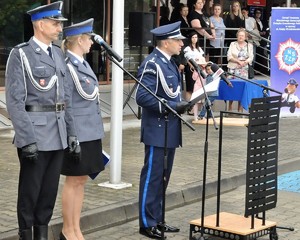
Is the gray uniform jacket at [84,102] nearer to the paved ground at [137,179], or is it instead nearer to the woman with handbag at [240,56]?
the paved ground at [137,179]

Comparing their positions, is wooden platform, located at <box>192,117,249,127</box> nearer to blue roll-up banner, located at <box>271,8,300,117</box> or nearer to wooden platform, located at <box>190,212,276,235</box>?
blue roll-up banner, located at <box>271,8,300,117</box>

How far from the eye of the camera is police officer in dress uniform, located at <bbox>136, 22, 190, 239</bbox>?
251 inches

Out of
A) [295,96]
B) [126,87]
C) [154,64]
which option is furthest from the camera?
[126,87]

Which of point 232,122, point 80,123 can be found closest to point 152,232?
point 80,123

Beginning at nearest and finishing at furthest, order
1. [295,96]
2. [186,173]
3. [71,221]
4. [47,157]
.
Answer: [47,157], [71,221], [186,173], [295,96]

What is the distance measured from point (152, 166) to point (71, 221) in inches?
38.3

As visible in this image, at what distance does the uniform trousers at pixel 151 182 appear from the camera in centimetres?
648

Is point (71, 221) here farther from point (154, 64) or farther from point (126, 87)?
point (126, 87)

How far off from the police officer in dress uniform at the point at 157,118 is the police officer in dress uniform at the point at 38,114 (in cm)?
110

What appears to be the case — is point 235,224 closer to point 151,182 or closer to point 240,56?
point 151,182

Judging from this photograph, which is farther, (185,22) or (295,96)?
(185,22)

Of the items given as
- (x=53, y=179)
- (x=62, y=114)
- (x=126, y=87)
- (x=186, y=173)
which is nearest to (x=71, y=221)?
(x=53, y=179)

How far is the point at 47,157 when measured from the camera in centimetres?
538

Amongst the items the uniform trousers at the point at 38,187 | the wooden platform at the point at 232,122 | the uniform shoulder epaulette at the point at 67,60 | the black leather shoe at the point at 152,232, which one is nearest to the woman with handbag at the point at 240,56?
the wooden platform at the point at 232,122
